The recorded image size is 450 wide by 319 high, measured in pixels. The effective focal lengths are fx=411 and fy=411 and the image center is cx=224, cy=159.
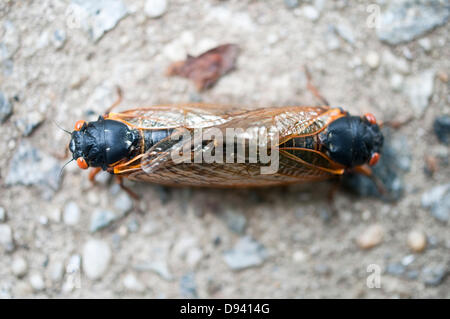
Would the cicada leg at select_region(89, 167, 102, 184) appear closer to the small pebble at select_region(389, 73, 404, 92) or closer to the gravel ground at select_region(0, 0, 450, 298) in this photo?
the gravel ground at select_region(0, 0, 450, 298)

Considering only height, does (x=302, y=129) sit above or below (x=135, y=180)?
above

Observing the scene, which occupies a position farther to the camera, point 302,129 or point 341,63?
point 341,63

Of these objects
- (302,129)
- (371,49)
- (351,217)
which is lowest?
(351,217)

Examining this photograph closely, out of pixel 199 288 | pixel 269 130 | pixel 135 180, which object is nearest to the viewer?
pixel 269 130

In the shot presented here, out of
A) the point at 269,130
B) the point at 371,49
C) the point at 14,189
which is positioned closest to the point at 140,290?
the point at 14,189

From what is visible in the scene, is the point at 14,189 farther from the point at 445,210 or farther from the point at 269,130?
the point at 445,210

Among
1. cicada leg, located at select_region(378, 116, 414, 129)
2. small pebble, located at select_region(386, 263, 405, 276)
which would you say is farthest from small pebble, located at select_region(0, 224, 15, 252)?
cicada leg, located at select_region(378, 116, 414, 129)

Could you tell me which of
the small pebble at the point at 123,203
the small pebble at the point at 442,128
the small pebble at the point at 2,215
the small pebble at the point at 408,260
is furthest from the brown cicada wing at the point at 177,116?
the small pebble at the point at 408,260
